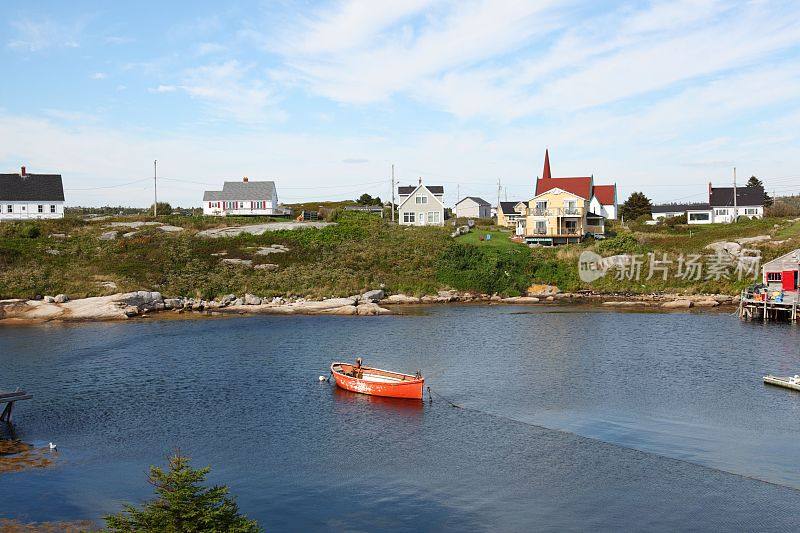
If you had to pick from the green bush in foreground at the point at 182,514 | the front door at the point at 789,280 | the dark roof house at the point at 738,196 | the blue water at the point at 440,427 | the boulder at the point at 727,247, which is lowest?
the blue water at the point at 440,427

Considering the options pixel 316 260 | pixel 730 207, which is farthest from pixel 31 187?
pixel 730 207

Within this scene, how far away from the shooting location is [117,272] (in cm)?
8188

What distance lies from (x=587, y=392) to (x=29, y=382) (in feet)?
112

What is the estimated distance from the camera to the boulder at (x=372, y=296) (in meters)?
76.8

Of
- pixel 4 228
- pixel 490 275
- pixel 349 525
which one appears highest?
pixel 4 228

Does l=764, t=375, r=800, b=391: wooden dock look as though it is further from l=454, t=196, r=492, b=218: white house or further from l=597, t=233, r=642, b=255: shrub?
l=454, t=196, r=492, b=218: white house

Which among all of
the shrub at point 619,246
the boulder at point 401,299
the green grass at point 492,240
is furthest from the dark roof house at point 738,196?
the boulder at point 401,299

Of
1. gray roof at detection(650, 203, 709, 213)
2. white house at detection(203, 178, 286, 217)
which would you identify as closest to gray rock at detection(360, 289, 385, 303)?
white house at detection(203, 178, 286, 217)

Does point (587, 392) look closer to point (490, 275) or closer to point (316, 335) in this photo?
point (316, 335)

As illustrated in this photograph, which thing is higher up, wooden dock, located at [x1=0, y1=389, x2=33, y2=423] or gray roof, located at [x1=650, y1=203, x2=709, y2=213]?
gray roof, located at [x1=650, y1=203, x2=709, y2=213]

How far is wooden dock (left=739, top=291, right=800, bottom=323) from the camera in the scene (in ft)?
212

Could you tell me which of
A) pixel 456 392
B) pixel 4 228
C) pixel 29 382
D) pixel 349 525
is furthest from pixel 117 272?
pixel 349 525

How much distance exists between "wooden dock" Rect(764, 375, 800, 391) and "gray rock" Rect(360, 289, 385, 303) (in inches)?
1712

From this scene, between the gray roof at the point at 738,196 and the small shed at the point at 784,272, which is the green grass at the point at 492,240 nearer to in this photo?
the small shed at the point at 784,272
